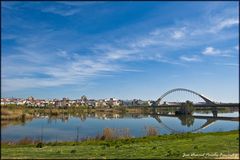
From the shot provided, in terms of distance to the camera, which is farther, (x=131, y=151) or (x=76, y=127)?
(x=76, y=127)

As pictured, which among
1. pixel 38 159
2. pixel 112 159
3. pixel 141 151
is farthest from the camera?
pixel 141 151

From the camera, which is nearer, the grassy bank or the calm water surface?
the grassy bank

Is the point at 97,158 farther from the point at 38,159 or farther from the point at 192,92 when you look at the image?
the point at 192,92

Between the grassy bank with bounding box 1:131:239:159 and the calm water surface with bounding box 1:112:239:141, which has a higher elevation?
the grassy bank with bounding box 1:131:239:159

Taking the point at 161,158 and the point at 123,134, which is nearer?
the point at 161,158

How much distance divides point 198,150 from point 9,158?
1073 centimetres

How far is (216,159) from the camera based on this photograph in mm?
15695

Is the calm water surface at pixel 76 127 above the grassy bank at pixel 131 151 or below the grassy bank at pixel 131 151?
below

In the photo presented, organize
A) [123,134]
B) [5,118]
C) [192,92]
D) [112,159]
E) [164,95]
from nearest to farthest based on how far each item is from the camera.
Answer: [5,118] → [112,159] → [123,134] → [192,92] → [164,95]

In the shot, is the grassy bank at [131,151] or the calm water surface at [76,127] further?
the calm water surface at [76,127]

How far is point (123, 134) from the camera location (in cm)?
3578

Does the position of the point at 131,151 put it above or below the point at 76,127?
above

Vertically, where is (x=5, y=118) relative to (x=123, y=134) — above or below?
above

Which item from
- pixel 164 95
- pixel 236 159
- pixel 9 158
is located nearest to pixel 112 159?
pixel 9 158
